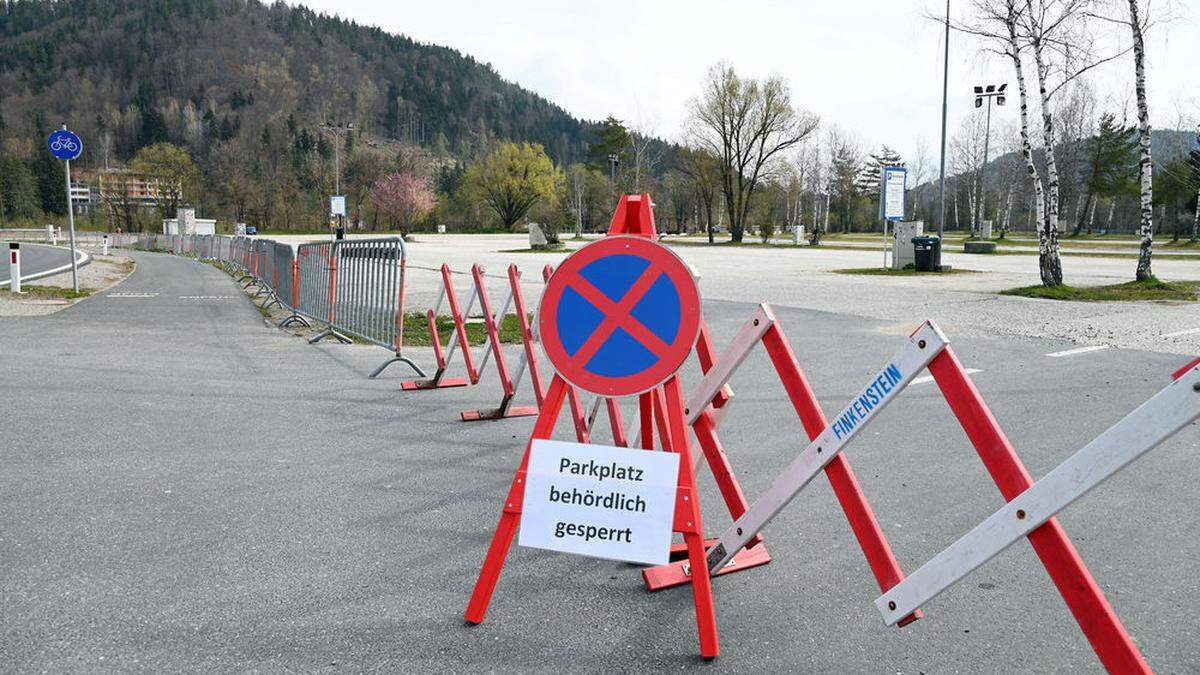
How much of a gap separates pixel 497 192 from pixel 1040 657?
84664mm

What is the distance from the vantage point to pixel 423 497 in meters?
4.63

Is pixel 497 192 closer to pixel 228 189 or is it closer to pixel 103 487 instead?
pixel 228 189

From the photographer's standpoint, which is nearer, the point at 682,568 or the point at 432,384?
the point at 682,568

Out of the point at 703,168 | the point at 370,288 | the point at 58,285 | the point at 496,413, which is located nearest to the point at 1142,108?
the point at 370,288

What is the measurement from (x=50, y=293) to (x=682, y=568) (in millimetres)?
18104

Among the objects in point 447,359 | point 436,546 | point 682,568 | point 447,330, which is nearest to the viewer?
point 682,568

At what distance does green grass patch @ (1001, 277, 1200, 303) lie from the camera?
54.9 feet

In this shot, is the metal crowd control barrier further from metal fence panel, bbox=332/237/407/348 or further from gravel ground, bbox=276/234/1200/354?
gravel ground, bbox=276/234/1200/354

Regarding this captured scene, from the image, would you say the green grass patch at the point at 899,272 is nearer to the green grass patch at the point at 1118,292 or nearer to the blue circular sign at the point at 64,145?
the green grass patch at the point at 1118,292

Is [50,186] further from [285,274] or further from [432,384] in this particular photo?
[432,384]

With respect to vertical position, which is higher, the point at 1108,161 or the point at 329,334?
the point at 1108,161

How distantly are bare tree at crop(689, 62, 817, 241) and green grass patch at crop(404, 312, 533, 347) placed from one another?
1809 inches

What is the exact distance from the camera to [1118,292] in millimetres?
17297

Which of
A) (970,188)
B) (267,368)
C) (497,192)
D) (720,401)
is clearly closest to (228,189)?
(497,192)
